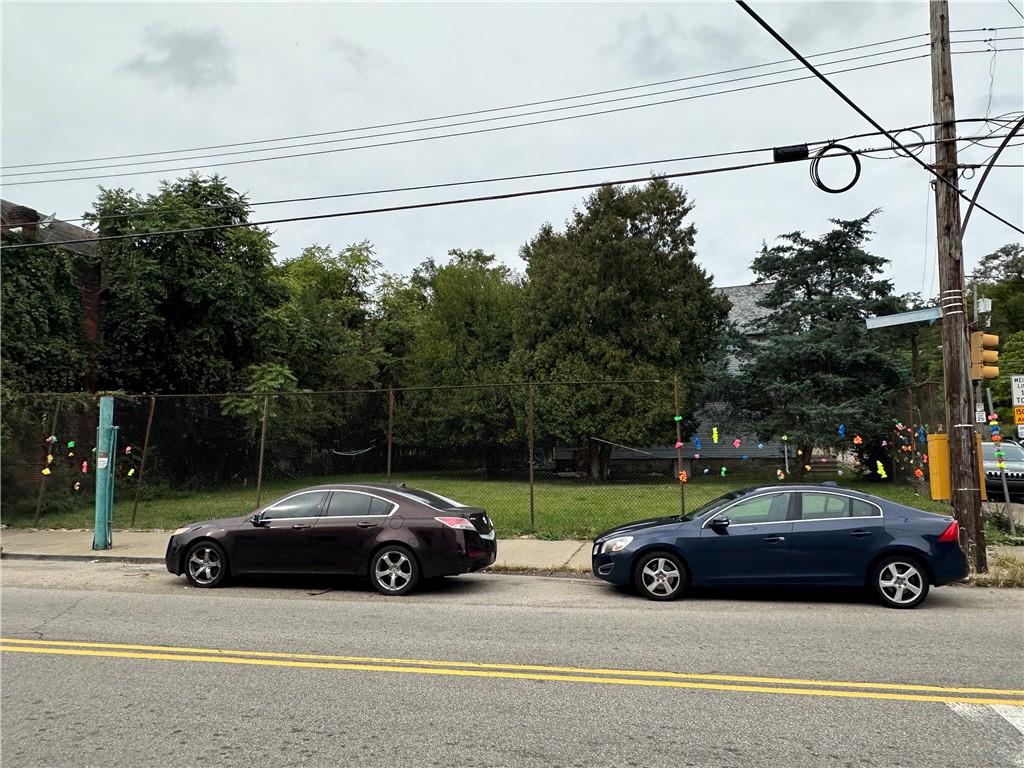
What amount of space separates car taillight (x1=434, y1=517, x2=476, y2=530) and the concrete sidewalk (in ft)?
7.09

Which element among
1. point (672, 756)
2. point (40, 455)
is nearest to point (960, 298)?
point (672, 756)

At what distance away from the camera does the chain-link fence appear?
16641mm

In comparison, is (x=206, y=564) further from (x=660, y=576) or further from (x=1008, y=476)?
(x=1008, y=476)

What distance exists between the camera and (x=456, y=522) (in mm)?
9242

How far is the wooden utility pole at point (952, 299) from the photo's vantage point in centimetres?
1028

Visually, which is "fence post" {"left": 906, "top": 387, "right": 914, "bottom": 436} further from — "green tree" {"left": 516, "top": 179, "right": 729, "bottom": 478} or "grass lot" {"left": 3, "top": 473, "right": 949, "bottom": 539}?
"green tree" {"left": 516, "top": 179, "right": 729, "bottom": 478}

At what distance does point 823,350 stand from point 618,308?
7.72 m

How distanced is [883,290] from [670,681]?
22.4 m

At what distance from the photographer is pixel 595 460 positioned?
26453 millimetres

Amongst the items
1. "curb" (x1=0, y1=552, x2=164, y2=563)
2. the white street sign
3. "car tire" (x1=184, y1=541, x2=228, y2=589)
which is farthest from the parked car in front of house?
"curb" (x1=0, y1=552, x2=164, y2=563)

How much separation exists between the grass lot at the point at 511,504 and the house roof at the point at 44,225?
25.9 feet

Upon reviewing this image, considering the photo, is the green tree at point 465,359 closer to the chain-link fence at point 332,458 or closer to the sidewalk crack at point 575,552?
the chain-link fence at point 332,458

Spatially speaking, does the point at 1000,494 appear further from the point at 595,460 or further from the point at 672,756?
the point at 672,756

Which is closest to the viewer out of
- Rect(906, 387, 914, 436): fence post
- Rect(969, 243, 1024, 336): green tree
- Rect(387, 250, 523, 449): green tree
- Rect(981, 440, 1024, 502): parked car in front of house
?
Rect(906, 387, 914, 436): fence post
